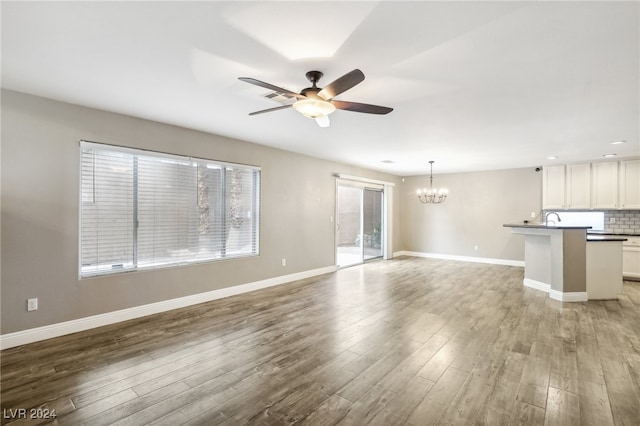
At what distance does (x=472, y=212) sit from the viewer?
7930 millimetres

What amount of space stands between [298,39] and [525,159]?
242 inches

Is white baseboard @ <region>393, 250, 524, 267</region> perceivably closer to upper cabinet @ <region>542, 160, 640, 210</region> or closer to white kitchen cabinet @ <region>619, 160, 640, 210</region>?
upper cabinet @ <region>542, 160, 640, 210</region>

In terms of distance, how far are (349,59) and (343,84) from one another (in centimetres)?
33

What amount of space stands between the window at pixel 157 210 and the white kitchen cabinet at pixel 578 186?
272 inches

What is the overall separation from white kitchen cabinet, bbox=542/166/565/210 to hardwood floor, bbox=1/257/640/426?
121 inches

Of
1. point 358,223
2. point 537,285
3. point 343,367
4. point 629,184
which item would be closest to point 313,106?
point 343,367

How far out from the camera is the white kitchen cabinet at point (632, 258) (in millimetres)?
5656

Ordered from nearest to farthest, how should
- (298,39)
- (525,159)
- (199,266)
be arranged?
1. (298,39)
2. (199,266)
3. (525,159)

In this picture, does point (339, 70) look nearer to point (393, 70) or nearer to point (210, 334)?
point (393, 70)

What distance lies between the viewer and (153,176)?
3783 mm

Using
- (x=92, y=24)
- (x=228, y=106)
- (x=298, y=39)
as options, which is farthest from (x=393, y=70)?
(x=92, y=24)

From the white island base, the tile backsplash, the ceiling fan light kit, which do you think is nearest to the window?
the ceiling fan light kit

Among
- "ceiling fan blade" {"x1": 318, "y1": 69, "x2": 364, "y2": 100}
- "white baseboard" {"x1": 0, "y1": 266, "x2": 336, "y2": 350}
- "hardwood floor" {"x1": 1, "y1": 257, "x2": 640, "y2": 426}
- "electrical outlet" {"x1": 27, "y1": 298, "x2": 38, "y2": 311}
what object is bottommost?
"hardwood floor" {"x1": 1, "y1": 257, "x2": 640, "y2": 426}

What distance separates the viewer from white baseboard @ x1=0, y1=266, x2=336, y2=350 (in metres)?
2.87
